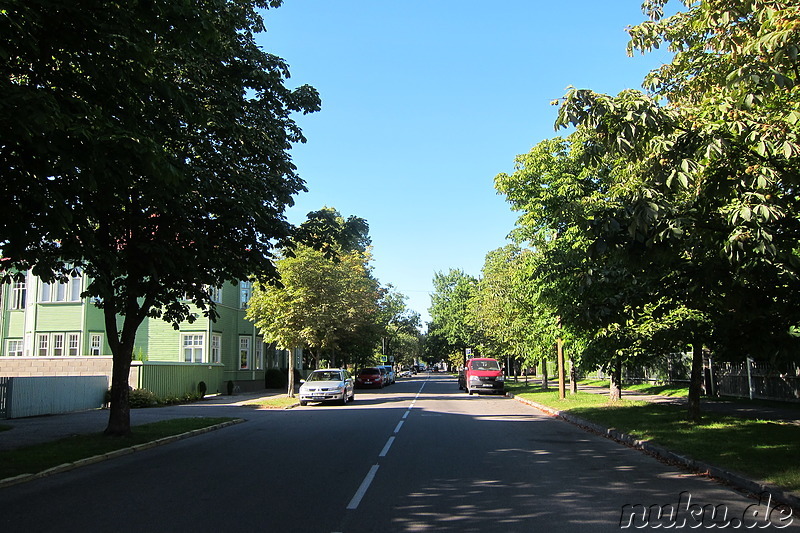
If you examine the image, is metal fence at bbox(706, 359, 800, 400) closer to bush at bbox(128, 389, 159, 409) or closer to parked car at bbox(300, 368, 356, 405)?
parked car at bbox(300, 368, 356, 405)

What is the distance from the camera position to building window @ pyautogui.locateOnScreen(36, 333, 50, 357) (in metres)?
34.3

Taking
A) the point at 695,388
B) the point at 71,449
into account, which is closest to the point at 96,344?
the point at 71,449

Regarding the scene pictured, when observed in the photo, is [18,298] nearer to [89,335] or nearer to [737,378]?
[89,335]

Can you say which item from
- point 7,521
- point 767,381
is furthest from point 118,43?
point 767,381

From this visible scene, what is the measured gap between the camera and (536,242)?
20688 millimetres

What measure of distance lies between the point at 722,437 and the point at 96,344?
3249 cm

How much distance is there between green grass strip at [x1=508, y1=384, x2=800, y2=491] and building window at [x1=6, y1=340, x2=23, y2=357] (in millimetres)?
32652

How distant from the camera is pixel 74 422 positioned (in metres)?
18.2

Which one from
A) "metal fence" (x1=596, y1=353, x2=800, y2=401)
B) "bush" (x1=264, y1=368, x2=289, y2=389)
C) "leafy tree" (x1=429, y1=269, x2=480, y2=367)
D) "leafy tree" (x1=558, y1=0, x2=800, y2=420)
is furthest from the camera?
"leafy tree" (x1=429, y1=269, x2=480, y2=367)

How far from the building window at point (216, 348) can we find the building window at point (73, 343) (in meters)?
7.22

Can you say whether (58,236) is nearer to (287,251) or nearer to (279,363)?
(287,251)

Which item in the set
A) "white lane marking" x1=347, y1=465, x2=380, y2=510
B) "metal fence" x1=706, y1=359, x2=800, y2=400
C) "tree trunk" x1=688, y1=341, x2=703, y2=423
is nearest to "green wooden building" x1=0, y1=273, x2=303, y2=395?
"white lane marking" x1=347, y1=465, x2=380, y2=510

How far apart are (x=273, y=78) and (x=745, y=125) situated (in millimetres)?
10237

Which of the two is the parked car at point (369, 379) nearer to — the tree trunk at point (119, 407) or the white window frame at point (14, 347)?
the white window frame at point (14, 347)
